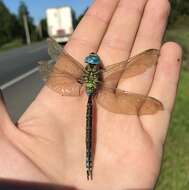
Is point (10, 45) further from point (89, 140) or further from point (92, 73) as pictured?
point (89, 140)

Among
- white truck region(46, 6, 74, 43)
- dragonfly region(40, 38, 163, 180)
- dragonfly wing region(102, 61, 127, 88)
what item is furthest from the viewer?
white truck region(46, 6, 74, 43)

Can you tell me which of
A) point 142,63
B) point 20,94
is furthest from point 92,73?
point 20,94

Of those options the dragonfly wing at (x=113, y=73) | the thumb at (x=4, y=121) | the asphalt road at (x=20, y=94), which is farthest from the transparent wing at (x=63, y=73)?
the asphalt road at (x=20, y=94)

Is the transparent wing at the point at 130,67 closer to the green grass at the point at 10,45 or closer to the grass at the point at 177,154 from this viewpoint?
the grass at the point at 177,154

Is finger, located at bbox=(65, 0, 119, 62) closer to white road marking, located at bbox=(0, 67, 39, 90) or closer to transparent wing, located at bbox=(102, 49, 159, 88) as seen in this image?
transparent wing, located at bbox=(102, 49, 159, 88)

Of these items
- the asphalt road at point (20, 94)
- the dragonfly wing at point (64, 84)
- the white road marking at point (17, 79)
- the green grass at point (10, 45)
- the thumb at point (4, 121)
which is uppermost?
the thumb at point (4, 121)

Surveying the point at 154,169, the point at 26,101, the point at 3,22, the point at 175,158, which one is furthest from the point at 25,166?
the point at 3,22

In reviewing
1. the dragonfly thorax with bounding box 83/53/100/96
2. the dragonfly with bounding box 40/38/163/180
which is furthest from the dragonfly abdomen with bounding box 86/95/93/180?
the dragonfly thorax with bounding box 83/53/100/96
